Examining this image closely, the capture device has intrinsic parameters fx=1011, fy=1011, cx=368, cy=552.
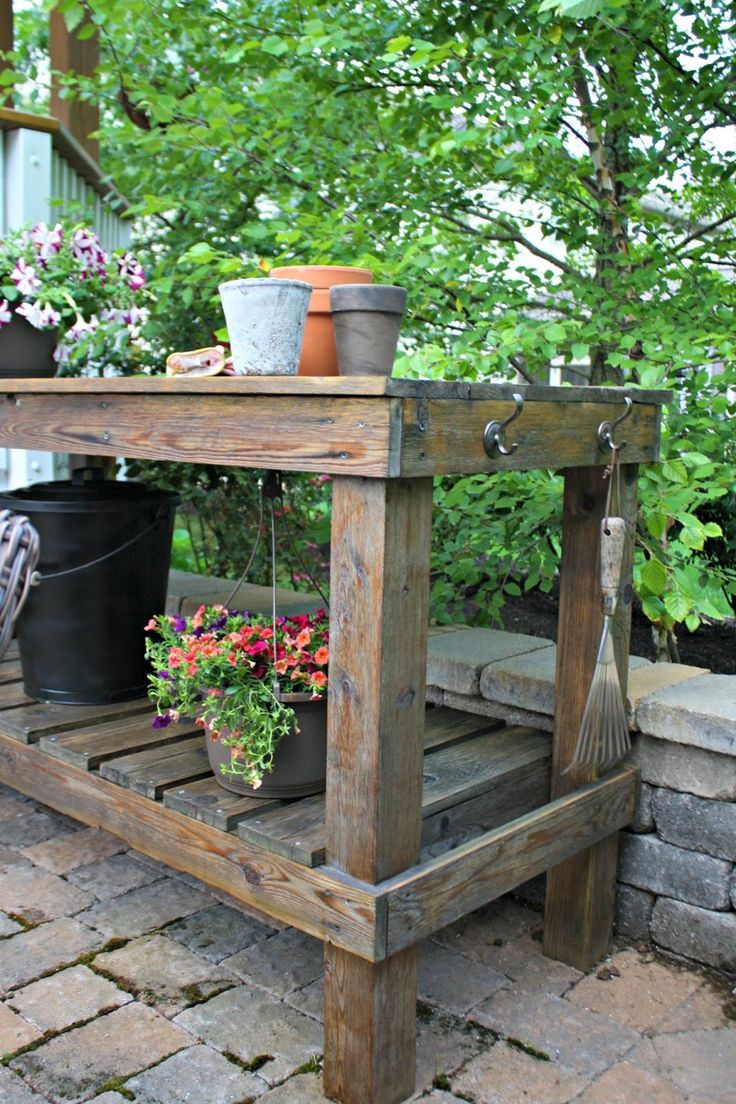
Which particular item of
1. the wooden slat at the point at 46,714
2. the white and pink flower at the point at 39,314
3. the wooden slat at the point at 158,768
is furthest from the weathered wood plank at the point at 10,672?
the white and pink flower at the point at 39,314

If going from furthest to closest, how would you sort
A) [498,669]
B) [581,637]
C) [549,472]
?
[549,472] < [498,669] < [581,637]

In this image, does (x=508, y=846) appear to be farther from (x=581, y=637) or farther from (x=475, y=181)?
(x=475, y=181)

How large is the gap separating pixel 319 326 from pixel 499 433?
0.37m

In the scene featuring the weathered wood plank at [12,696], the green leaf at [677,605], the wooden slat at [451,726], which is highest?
the green leaf at [677,605]

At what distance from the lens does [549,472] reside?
288 cm

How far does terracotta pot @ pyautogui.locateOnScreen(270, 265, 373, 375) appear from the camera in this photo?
1.73m

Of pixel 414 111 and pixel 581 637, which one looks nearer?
pixel 581 637

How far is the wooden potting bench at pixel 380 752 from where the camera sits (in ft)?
5.08

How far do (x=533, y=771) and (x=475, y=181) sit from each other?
6.77 feet

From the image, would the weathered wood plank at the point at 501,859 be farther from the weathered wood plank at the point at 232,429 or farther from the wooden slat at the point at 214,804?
the weathered wood plank at the point at 232,429

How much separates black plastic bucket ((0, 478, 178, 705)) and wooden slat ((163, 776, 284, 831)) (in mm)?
695

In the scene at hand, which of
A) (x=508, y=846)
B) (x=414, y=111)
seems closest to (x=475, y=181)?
(x=414, y=111)

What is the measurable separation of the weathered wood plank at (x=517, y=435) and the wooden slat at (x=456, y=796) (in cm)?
65

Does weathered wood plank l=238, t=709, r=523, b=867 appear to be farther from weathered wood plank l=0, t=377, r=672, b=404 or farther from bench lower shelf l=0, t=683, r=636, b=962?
weathered wood plank l=0, t=377, r=672, b=404
